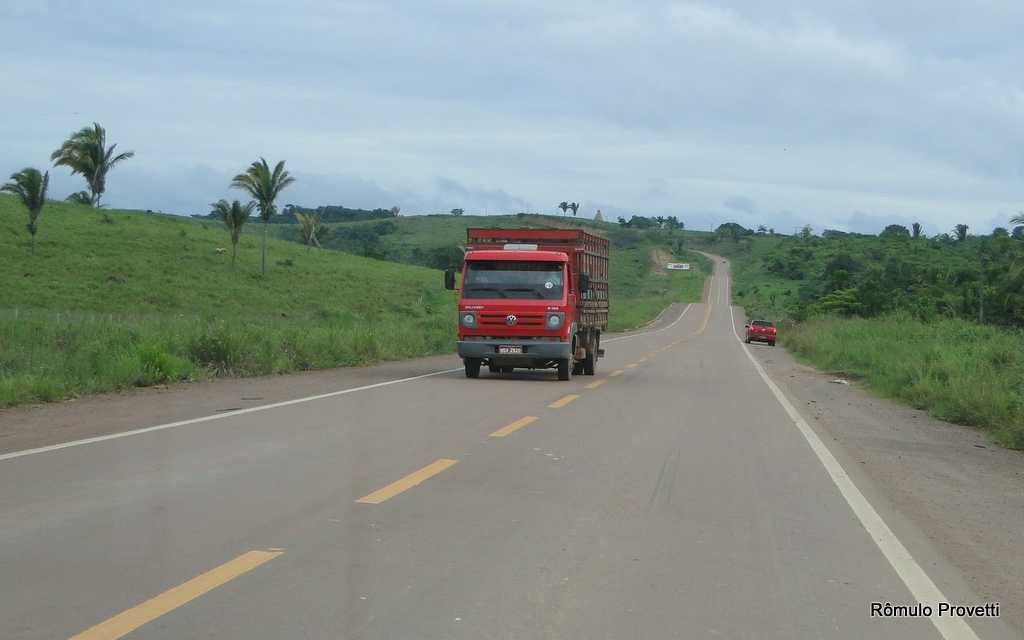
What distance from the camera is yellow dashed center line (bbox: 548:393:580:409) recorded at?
53.0 ft

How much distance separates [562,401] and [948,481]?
7.41 m

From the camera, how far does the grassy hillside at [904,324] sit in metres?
17.9

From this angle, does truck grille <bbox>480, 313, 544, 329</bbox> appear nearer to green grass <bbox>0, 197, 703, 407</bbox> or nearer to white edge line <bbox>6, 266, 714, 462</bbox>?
white edge line <bbox>6, 266, 714, 462</bbox>

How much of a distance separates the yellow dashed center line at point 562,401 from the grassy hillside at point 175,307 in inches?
272

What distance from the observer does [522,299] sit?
21.3 m

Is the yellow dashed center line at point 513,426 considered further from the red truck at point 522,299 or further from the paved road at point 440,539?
the red truck at point 522,299

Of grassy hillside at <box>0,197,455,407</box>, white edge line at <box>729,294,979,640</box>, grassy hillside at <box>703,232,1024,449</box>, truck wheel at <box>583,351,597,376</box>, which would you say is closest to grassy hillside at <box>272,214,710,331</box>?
grassy hillside at <box>703,232,1024,449</box>

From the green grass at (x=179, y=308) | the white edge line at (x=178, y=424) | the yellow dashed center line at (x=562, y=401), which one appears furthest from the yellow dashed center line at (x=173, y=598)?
the yellow dashed center line at (x=562, y=401)

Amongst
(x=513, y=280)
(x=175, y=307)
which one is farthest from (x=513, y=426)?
(x=175, y=307)

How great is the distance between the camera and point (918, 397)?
20.9 m

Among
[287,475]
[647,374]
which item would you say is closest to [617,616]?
[287,475]

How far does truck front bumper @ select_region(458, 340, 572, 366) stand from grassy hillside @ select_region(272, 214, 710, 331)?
3089 inches

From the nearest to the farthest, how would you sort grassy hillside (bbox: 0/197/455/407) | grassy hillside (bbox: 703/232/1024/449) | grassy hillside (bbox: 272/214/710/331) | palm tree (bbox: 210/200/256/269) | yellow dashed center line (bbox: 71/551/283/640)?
yellow dashed center line (bbox: 71/551/283/640), grassy hillside (bbox: 703/232/1024/449), grassy hillside (bbox: 0/197/455/407), palm tree (bbox: 210/200/256/269), grassy hillside (bbox: 272/214/710/331)

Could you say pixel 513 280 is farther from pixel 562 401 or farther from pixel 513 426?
pixel 513 426
